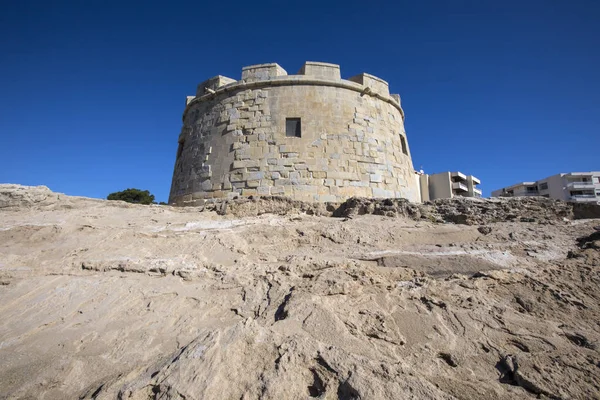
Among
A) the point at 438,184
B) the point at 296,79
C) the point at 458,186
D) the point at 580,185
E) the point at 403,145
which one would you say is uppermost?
the point at 580,185

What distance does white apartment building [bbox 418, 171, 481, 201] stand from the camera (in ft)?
89.2

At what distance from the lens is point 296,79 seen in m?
8.67

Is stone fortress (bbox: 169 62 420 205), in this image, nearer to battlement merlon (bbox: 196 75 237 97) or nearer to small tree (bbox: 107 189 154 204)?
battlement merlon (bbox: 196 75 237 97)

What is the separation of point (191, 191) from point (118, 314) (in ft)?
19.7

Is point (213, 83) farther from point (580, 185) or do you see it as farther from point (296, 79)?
point (580, 185)

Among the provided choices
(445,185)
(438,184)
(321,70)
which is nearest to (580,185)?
(438,184)

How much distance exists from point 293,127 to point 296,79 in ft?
4.76

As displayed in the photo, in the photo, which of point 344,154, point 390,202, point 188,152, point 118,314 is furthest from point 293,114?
point 118,314

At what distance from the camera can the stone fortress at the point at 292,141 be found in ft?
26.2

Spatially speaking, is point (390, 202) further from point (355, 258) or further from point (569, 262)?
point (569, 262)

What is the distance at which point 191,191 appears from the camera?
8.66m

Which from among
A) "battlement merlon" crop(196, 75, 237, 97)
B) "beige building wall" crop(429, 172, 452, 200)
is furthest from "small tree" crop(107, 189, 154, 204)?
"beige building wall" crop(429, 172, 452, 200)

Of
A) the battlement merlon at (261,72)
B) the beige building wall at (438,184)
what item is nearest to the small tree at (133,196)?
the battlement merlon at (261,72)

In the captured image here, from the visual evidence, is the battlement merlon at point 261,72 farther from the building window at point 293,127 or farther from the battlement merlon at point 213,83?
the building window at point 293,127
